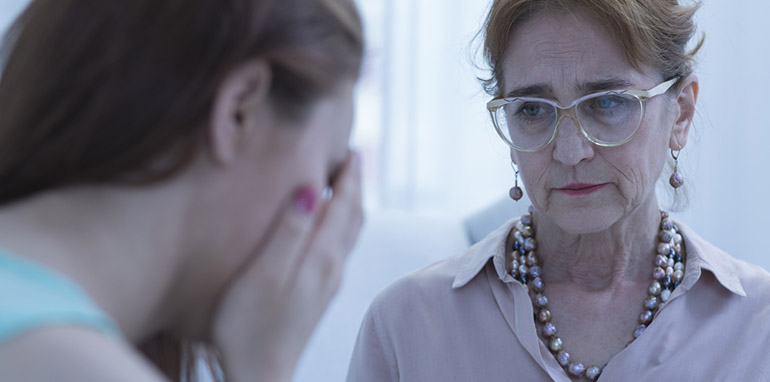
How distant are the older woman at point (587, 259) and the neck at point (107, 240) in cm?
84

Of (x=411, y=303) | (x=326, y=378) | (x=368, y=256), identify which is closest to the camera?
(x=411, y=303)

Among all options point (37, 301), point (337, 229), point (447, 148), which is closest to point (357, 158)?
point (337, 229)

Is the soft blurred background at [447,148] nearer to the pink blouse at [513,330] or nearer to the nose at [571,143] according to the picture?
the pink blouse at [513,330]

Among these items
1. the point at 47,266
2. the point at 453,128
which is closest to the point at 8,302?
the point at 47,266

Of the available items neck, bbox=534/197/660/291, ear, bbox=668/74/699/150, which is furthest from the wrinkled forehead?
neck, bbox=534/197/660/291

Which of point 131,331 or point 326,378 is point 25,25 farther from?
point 326,378

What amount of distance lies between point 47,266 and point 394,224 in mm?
1858

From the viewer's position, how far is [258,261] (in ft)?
2.85

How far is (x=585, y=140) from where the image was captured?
1449 millimetres

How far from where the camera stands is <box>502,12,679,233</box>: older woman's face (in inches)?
56.8

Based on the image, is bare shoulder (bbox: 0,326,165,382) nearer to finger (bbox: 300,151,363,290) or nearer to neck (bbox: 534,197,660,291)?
finger (bbox: 300,151,363,290)

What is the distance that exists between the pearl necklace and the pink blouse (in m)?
0.02

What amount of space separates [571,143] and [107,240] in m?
0.94

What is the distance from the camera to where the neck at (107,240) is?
0.72m
